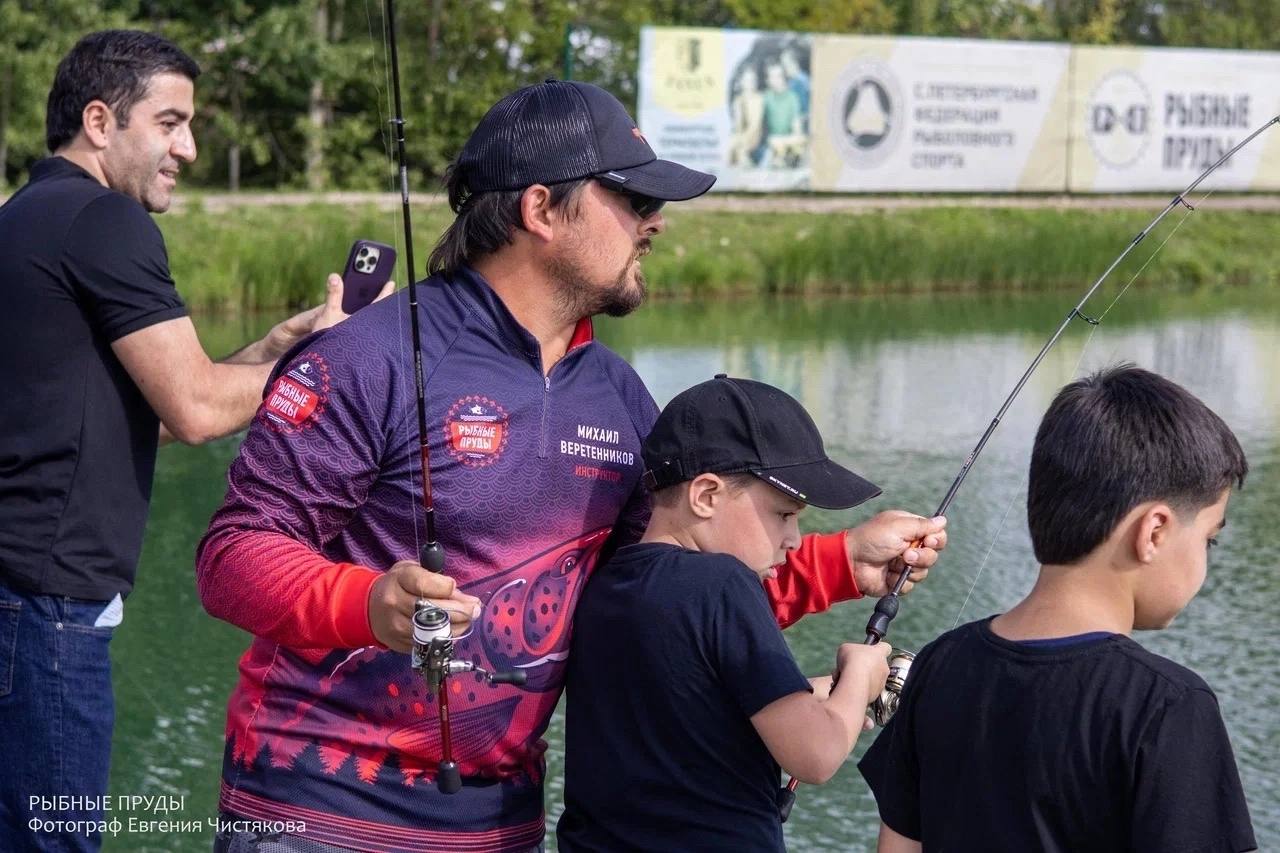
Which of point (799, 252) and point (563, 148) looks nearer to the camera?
point (563, 148)

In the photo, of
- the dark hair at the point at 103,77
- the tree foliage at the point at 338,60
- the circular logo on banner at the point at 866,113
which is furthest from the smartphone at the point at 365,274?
the circular logo on banner at the point at 866,113

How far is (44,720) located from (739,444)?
121 centimetres

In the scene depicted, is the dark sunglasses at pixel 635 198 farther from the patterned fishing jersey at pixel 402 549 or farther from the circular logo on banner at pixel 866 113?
the circular logo on banner at pixel 866 113

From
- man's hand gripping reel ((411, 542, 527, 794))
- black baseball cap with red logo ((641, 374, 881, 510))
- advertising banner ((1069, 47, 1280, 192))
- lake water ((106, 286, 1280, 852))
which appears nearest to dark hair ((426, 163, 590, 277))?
black baseball cap with red logo ((641, 374, 881, 510))

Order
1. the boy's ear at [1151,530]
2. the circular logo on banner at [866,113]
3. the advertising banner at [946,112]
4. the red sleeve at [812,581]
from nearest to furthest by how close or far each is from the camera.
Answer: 1. the boy's ear at [1151,530]
2. the red sleeve at [812,581]
3. the advertising banner at [946,112]
4. the circular logo on banner at [866,113]

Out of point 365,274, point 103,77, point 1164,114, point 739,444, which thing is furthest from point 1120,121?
point 739,444

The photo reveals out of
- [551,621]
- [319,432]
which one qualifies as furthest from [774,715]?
[319,432]

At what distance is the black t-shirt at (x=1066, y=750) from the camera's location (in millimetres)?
1787

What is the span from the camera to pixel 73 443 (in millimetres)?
2830

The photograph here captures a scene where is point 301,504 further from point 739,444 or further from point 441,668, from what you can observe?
point 739,444

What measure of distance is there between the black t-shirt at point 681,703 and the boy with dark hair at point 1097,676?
269mm

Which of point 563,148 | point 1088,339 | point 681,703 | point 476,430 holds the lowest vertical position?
point 681,703

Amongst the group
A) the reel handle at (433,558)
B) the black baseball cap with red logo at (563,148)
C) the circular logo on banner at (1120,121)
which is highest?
the black baseball cap with red logo at (563,148)

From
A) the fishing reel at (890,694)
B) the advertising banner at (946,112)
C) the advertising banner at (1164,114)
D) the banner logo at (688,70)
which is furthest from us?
the advertising banner at (1164,114)
